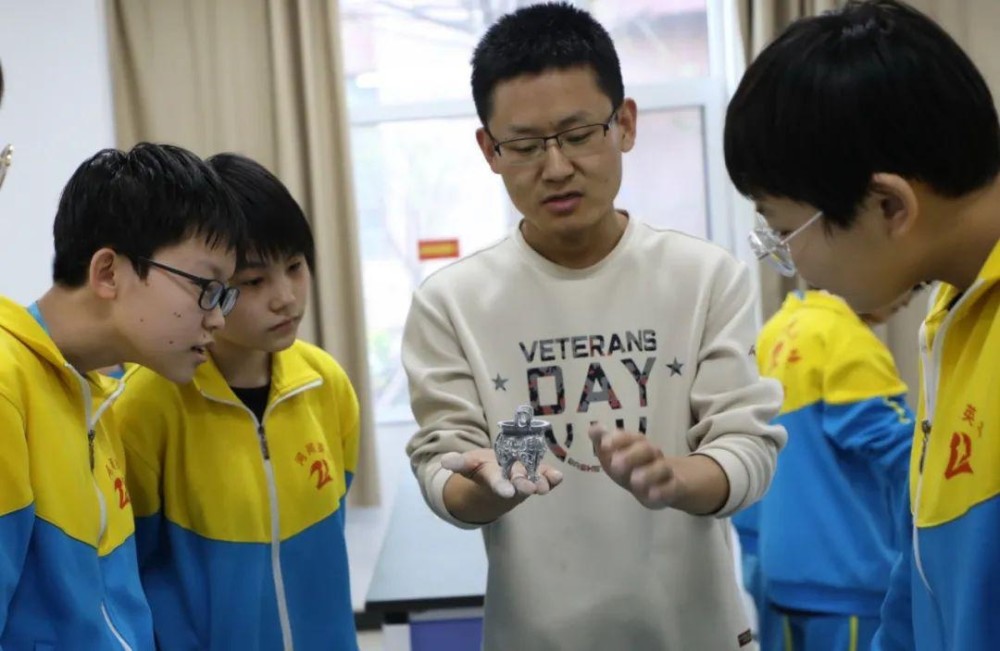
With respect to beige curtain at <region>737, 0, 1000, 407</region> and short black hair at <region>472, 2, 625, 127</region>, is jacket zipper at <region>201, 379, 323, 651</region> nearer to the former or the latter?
short black hair at <region>472, 2, 625, 127</region>

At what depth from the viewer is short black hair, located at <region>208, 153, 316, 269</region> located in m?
1.90

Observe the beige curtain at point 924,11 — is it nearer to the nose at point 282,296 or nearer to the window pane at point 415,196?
the window pane at point 415,196

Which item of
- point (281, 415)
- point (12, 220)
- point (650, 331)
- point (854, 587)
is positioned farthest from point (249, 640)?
point (12, 220)

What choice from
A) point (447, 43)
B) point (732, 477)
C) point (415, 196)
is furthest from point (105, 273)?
point (447, 43)

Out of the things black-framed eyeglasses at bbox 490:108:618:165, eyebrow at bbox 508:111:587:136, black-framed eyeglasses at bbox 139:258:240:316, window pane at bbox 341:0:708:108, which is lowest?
black-framed eyeglasses at bbox 139:258:240:316

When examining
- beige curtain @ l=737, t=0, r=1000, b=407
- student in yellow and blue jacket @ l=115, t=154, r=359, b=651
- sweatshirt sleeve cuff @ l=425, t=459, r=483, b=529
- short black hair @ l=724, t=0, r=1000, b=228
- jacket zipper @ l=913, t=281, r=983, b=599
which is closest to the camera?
short black hair @ l=724, t=0, r=1000, b=228

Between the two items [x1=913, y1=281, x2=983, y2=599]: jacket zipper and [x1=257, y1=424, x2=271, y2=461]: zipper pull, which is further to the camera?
[x1=257, y1=424, x2=271, y2=461]: zipper pull

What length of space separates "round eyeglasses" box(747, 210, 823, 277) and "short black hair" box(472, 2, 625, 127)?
0.40 meters

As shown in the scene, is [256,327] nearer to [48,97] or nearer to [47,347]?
[47,347]

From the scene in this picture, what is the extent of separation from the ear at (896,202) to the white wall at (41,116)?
3.85 meters

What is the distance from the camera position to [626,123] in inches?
68.1

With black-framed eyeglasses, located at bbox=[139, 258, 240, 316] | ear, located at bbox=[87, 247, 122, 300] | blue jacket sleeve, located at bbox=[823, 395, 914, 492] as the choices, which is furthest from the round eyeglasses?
blue jacket sleeve, located at bbox=[823, 395, 914, 492]

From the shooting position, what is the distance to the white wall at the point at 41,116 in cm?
426

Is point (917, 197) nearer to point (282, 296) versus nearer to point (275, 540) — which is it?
point (282, 296)
